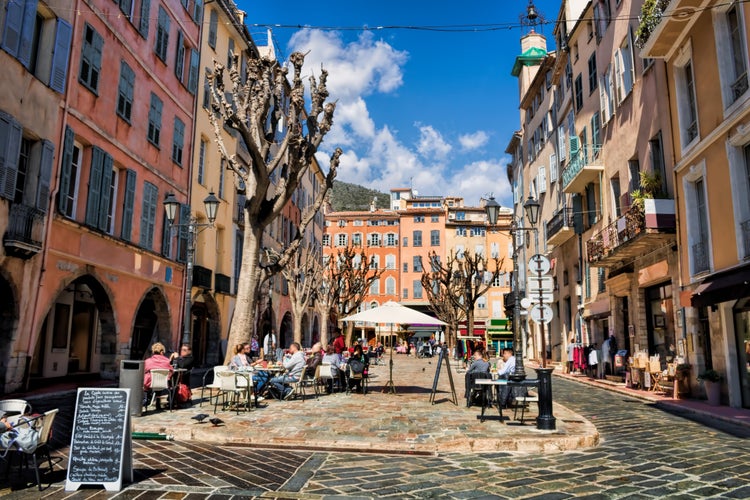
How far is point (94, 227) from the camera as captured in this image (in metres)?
15.6

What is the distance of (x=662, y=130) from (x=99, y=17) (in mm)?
16897

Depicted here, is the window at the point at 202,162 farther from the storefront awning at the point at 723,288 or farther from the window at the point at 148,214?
the storefront awning at the point at 723,288

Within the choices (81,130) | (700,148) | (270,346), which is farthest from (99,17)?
(700,148)

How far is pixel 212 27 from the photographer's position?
2514 centimetres

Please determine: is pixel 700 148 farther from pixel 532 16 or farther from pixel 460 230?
pixel 460 230

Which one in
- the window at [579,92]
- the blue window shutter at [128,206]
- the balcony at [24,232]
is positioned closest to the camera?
the balcony at [24,232]

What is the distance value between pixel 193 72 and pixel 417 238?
48458 millimetres

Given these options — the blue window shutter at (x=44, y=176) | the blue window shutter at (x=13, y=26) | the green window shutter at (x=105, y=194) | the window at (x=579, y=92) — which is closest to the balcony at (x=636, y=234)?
the window at (x=579, y=92)

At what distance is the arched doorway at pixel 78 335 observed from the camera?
651 inches

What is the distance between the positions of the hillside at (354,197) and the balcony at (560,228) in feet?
271

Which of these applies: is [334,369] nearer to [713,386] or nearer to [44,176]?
[44,176]

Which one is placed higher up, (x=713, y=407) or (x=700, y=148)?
(x=700, y=148)

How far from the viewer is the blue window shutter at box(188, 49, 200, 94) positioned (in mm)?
23078

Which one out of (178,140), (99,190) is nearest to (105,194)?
(99,190)
